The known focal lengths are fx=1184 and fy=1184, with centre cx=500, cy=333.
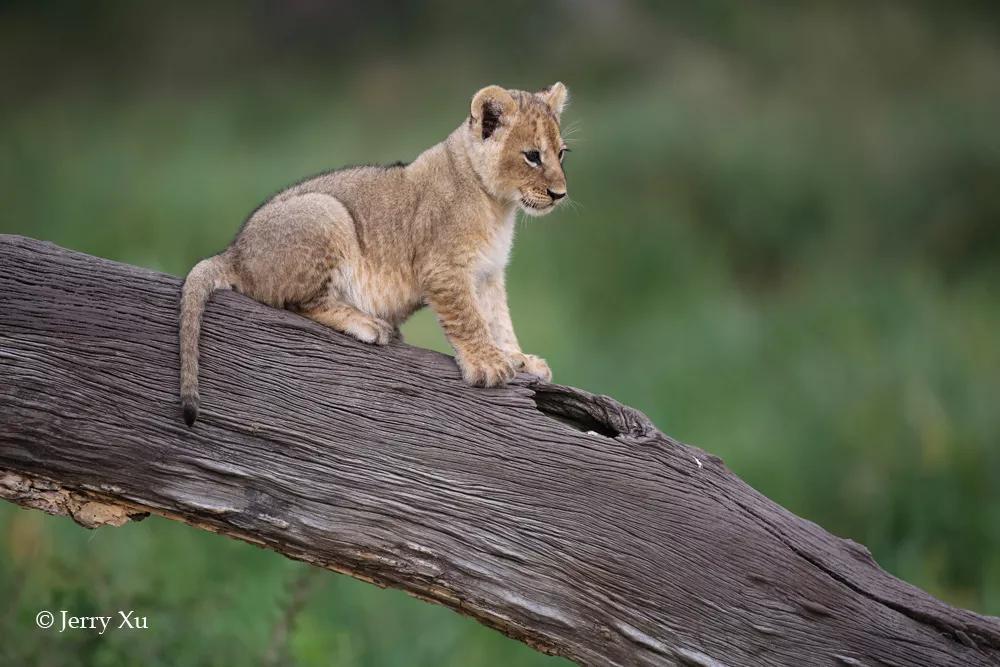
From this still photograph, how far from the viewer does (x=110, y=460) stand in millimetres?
3781

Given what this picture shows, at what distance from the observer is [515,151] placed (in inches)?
206

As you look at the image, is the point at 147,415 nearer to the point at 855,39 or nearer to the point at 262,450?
the point at 262,450

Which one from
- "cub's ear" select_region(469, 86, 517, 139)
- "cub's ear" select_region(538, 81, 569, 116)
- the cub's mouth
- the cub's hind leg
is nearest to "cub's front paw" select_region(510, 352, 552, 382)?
the cub's hind leg

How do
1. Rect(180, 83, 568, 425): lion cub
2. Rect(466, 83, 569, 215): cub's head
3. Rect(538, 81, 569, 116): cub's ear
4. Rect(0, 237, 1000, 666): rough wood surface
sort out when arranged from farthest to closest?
Rect(538, 81, 569, 116): cub's ear → Rect(466, 83, 569, 215): cub's head → Rect(180, 83, 568, 425): lion cub → Rect(0, 237, 1000, 666): rough wood surface

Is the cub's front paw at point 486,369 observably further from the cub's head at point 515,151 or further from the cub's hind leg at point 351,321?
the cub's head at point 515,151

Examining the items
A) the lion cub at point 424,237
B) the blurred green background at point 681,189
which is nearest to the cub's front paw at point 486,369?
the lion cub at point 424,237

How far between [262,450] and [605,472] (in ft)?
3.87

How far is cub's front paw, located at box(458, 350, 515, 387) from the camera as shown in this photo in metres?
4.39

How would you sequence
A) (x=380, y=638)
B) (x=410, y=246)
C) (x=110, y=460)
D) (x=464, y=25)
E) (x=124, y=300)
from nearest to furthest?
(x=110, y=460) < (x=124, y=300) < (x=410, y=246) < (x=380, y=638) < (x=464, y=25)

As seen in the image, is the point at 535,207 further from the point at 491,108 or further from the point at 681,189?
the point at 681,189

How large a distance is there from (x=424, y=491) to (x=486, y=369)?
641 millimetres

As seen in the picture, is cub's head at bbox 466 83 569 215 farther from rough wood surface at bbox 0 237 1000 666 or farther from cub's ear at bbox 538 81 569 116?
rough wood surface at bbox 0 237 1000 666

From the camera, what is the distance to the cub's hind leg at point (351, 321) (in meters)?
4.52

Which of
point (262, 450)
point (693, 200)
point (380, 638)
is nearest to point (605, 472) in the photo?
point (262, 450)
